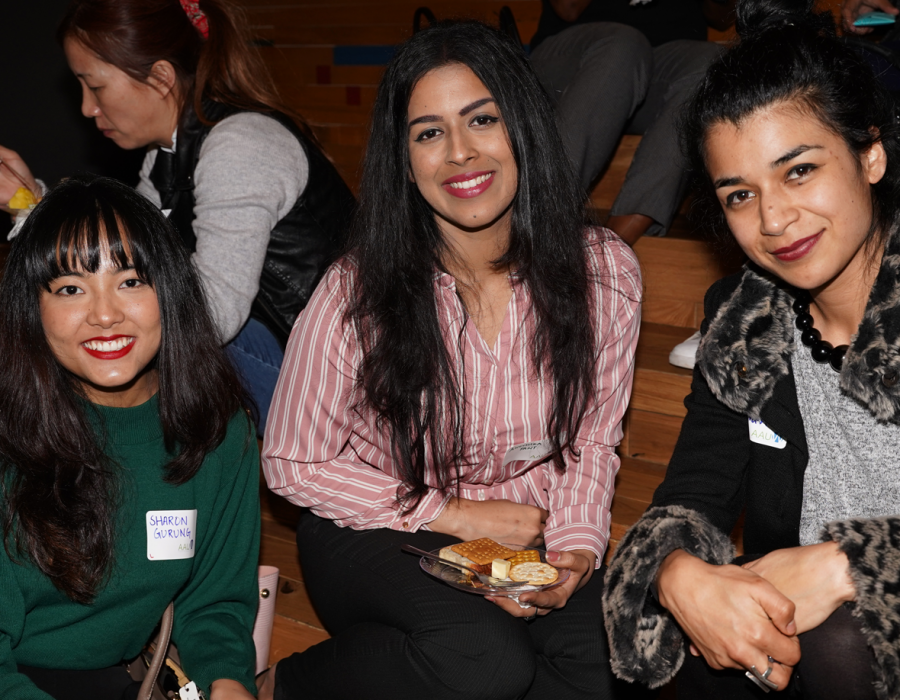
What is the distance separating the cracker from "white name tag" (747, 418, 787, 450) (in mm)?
495

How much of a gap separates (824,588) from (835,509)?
263 millimetres

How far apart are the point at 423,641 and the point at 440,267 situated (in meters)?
0.74

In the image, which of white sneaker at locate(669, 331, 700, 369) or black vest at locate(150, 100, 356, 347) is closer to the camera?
black vest at locate(150, 100, 356, 347)

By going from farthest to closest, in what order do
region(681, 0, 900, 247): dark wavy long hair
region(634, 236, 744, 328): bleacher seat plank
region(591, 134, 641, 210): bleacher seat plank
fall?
region(591, 134, 641, 210): bleacher seat plank
region(634, 236, 744, 328): bleacher seat plank
region(681, 0, 900, 247): dark wavy long hair

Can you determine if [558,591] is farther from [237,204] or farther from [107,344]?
[237,204]

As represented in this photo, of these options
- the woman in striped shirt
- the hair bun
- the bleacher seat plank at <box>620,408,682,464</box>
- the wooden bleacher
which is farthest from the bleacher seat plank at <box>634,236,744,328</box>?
the hair bun

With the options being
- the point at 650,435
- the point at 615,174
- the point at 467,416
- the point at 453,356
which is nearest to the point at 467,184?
the point at 453,356

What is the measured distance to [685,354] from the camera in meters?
2.44

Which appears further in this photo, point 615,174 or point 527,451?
point 615,174

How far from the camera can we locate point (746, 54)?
1.38 meters

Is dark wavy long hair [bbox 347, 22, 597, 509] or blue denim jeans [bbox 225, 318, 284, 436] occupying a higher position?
dark wavy long hair [bbox 347, 22, 597, 509]

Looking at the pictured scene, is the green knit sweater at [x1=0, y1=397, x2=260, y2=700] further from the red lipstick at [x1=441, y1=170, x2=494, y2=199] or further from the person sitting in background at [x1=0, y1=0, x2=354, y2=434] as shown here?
the red lipstick at [x1=441, y1=170, x2=494, y2=199]

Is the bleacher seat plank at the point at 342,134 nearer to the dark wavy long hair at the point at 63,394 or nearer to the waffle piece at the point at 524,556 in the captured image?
the dark wavy long hair at the point at 63,394

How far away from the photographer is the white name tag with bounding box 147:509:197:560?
161cm
